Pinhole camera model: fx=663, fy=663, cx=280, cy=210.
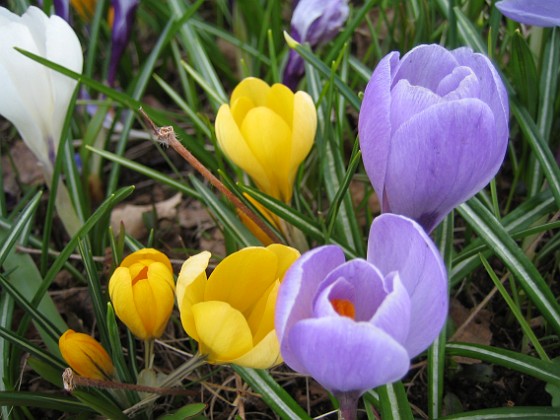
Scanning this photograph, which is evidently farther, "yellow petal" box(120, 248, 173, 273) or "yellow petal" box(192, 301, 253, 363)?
"yellow petal" box(120, 248, 173, 273)

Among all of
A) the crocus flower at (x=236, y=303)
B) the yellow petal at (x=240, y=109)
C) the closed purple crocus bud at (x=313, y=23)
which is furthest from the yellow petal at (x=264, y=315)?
the closed purple crocus bud at (x=313, y=23)

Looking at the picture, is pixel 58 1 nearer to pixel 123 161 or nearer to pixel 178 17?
pixel 178 17

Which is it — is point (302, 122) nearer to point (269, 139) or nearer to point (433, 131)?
point (269, 139)

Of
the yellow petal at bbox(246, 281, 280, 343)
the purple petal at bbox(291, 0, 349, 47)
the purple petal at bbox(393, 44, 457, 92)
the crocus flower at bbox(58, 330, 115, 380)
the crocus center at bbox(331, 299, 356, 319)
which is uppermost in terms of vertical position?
the purple petal at bbox(393, 44, 457, 92)

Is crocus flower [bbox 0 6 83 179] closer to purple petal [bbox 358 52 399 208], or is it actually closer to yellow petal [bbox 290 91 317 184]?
yellow petal [bbox 290 91 317 184]

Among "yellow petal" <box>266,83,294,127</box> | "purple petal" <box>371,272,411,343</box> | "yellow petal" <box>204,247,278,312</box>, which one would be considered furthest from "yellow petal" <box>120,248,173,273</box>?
"purple petal" <box>371,272,411,343</box>
